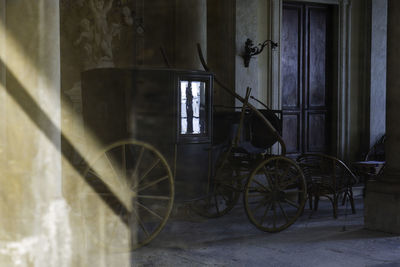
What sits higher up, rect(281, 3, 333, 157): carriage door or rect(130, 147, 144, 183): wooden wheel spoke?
rect(281, 3, 333, 157): carriage door

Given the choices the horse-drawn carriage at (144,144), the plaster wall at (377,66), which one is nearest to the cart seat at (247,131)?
the horse-drawn carriage at (144,144)

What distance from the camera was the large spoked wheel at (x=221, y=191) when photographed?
653 centimetres

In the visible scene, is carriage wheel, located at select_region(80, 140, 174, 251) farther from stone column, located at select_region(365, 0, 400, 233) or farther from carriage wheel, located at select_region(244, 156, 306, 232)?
stone column, located at select_region(365, 0, 400, 233)

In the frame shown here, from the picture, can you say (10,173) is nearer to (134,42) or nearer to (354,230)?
(354,230)

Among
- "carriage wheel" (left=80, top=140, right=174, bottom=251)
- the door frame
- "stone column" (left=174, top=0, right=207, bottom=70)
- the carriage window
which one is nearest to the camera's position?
"carriage wheel" (left=80, top=140, right=174, bottom=251)

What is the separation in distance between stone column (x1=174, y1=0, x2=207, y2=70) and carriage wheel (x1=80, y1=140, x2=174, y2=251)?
8.61ft

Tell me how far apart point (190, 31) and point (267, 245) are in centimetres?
330

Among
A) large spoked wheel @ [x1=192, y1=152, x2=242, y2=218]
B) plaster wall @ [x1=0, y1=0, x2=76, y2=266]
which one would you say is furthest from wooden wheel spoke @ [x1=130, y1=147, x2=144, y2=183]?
plaster wall @ [x1=0, y1=0, x2=76, y2=266]

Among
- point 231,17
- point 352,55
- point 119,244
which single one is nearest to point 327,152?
point 352,55

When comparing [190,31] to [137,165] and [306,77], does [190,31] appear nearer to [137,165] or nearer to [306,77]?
[137,165]

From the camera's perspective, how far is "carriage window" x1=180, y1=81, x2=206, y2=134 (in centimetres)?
587

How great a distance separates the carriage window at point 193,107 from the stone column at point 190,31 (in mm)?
2003

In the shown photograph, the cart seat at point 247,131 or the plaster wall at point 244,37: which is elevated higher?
the plaster wall at point 244,37

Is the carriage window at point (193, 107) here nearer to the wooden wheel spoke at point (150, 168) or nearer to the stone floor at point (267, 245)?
the wooden wheel spoke at point (150, 168)
